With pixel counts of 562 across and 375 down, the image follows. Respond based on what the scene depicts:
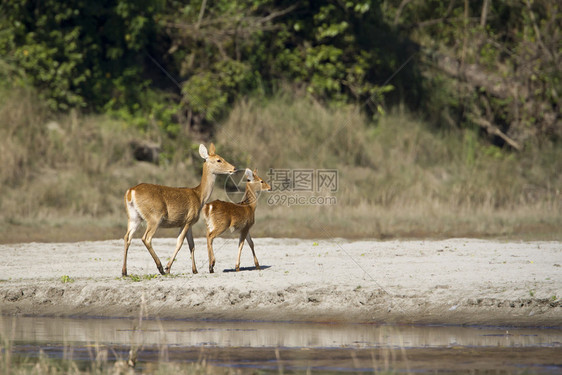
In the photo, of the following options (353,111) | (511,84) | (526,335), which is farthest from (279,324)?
(511,84)

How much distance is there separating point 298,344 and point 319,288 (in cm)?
224

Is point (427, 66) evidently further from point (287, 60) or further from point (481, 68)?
point (287, 60)

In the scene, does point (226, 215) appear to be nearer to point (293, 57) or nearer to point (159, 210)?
point (159, 210)

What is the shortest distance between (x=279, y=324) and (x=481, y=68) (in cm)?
1828

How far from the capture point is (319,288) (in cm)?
1075

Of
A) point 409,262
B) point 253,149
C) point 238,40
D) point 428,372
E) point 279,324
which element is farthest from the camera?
point 238,40

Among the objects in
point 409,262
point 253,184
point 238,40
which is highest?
point 238,40

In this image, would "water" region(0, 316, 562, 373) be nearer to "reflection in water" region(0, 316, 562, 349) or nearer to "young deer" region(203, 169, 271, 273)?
"reflection in water" region(0, 316, 562, 349)

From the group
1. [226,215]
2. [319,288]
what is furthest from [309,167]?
[319,288]

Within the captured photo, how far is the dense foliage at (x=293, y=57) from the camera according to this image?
23016mm

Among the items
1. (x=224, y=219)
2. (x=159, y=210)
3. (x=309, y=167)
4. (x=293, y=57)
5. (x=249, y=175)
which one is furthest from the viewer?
(x=293, y=57)

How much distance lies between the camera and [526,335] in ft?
29.6

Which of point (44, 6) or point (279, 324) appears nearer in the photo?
point (279, 324)

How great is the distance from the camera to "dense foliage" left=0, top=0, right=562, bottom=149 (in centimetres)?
2302
